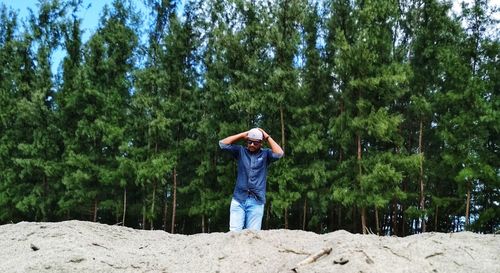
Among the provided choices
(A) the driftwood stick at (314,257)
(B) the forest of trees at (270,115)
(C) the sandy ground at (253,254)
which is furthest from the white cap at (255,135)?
(B) the forest of trees at (270,115)

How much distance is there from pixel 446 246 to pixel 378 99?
14418mm

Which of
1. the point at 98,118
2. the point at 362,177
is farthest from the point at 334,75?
the point at 98,118

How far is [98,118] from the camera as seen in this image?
2123 centimetres

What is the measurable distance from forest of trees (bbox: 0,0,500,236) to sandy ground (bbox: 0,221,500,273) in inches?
476

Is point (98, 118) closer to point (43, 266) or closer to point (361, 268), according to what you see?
point (43, 266)

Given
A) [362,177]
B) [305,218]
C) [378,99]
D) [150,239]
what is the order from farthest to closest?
[305,218]
[378,99]
[362,177]
[150,239]

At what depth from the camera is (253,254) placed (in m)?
4.35

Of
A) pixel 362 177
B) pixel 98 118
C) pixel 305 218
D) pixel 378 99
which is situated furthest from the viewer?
pixel 98 118

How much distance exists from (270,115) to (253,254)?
15.5 meters

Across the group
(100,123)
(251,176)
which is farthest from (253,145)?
(100,123)

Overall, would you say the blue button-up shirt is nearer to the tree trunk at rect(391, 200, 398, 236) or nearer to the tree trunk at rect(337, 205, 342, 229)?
the tree trunk at rect(337, 205, 342, 229)

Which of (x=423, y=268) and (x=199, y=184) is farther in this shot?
(x=199, y=184)

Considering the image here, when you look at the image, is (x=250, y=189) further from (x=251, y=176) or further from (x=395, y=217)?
(x=395, y=217)

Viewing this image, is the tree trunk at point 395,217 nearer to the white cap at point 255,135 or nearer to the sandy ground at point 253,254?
the white cap at point 255,135
